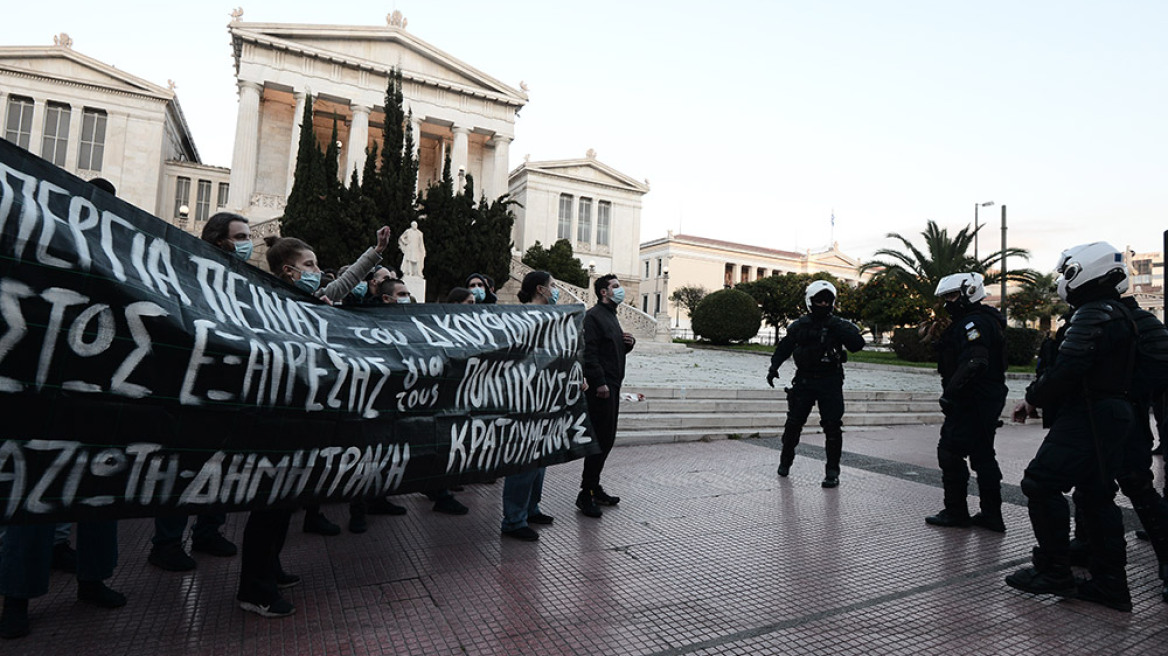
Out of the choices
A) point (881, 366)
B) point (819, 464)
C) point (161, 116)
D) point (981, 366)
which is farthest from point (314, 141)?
point (981, 366)

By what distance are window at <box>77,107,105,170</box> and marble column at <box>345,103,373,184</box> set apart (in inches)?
547

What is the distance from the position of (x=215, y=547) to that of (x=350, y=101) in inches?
1657

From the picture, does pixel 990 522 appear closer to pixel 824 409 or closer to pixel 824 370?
pixel 824 409

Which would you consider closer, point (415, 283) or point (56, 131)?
point (415, 283)

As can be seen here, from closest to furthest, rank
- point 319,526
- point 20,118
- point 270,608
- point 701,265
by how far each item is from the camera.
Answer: point 270,608, point 319,526, point 20,118, point 701,265

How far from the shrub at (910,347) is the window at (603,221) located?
32748 mm

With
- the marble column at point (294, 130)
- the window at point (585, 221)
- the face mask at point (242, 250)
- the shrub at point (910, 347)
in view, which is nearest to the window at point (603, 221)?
the window at point (585, 221)

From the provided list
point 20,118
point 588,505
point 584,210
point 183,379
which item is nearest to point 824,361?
point 588,505

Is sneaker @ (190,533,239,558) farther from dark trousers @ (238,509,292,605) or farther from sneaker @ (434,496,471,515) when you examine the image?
sneaker @ (434,496,471,515)

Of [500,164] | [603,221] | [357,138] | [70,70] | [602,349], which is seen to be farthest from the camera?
[603,221]

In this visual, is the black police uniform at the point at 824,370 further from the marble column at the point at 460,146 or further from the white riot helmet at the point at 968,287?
the marble column at the point at 460,146

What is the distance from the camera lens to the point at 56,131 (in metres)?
36.9

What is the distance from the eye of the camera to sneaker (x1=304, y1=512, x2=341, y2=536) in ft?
14.0

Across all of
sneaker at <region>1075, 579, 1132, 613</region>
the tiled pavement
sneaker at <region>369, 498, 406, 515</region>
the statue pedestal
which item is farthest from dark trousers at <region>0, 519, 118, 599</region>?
the statue pedestal
